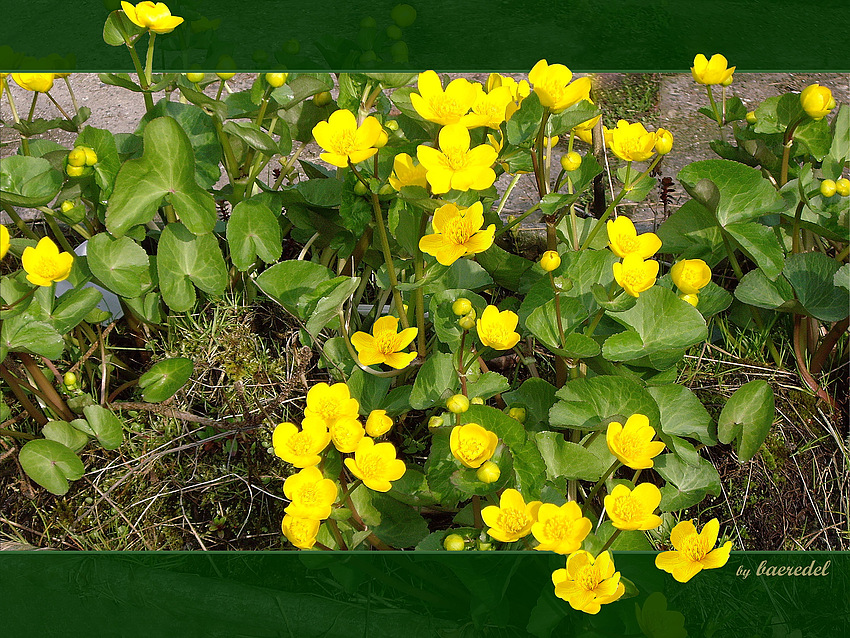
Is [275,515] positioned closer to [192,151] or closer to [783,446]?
[192,151]

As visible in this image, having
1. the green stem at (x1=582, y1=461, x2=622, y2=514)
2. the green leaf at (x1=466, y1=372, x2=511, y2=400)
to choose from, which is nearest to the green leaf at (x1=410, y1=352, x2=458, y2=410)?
the green leaf at (x1=466, y1=372, x2=511, y2=400)

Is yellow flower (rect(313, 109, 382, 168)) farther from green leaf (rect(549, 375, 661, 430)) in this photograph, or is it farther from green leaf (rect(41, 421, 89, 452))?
green leaf (rect(41, 421, 89, 452))

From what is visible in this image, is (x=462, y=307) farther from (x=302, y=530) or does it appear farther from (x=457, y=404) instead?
(x=302, y=530)

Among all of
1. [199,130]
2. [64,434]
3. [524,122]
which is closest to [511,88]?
[524,122]

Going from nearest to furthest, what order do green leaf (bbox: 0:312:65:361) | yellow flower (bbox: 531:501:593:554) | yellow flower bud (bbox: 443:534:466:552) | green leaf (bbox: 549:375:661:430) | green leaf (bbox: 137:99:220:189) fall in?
1. yellow flower (bbox: 531:501:593:554)
2. yellow flower bud (bbox: 443:534:466:552)
3. green leaf (bbox: 549:375:661:430)
4. green leaf (bbox: 0:312:65:361)
5. green leaf (bbox: 137:99:220:189)

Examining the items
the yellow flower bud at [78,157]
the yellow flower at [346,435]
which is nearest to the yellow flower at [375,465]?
the yellow flower at [346,435]
